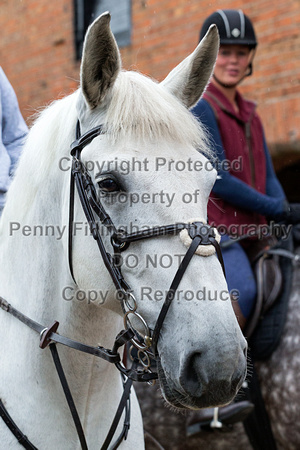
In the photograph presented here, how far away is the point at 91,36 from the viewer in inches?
72.6

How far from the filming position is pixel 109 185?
6.13ft

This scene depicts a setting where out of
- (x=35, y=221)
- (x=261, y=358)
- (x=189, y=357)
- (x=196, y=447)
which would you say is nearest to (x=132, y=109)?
(x=35, y=221)

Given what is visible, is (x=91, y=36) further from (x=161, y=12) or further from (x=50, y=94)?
(x=50, y=94)

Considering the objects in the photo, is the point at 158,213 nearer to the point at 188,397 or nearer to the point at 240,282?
the point at 188,397

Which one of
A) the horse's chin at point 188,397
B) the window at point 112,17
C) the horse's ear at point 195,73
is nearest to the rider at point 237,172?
the horse's ear at point 195,73

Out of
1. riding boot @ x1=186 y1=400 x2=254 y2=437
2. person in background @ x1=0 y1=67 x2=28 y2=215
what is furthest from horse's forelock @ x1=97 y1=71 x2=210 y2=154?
riding boot @ x1=186 y1=400 x2=254 y2=437

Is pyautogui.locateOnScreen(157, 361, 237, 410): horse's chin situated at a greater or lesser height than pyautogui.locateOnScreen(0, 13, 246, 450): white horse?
lesser

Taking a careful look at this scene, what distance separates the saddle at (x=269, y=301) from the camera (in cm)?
347

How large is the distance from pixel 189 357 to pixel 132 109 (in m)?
0.84

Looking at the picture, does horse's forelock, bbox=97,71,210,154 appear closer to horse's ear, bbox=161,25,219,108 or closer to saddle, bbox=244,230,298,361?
horse's ear, bbox=161,25,219,108

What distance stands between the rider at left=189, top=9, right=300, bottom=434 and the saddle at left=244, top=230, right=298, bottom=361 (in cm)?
6

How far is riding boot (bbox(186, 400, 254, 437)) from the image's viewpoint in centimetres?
331

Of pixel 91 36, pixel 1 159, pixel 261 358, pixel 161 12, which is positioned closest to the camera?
pixel 91 36

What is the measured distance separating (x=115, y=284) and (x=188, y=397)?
17.0 inches
